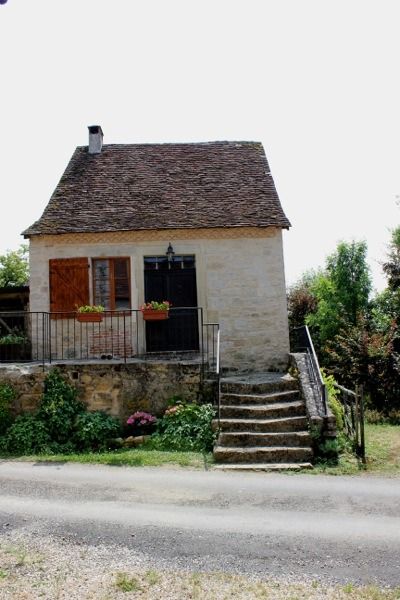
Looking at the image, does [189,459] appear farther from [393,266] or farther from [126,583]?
[393,266]

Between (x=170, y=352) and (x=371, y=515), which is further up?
(x=170, y=352)

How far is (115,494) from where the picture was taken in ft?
21.9

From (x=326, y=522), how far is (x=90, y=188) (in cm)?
1016

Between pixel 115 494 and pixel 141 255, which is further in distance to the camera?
pixel 141 255

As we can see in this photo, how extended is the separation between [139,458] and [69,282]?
16.9 feet

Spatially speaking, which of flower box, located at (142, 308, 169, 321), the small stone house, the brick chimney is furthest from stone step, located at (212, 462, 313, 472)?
the brick chimney

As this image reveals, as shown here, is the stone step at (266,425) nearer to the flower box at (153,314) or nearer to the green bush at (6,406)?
the flower box at (153,314)

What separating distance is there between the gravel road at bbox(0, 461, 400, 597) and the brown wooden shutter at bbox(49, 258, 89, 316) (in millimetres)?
4786

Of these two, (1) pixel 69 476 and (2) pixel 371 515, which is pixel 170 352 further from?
(2) pixel 371 515

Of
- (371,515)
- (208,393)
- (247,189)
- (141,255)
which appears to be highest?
(247,189)

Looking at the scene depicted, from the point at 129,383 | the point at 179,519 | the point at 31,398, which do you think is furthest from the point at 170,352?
the point at 179,519

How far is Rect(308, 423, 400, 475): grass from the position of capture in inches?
305

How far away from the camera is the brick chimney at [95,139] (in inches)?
560

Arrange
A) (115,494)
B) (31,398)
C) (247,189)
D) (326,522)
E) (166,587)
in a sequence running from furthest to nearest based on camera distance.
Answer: (247,189)
(31,398)
(115,494)
(326,522)
(166,587)
